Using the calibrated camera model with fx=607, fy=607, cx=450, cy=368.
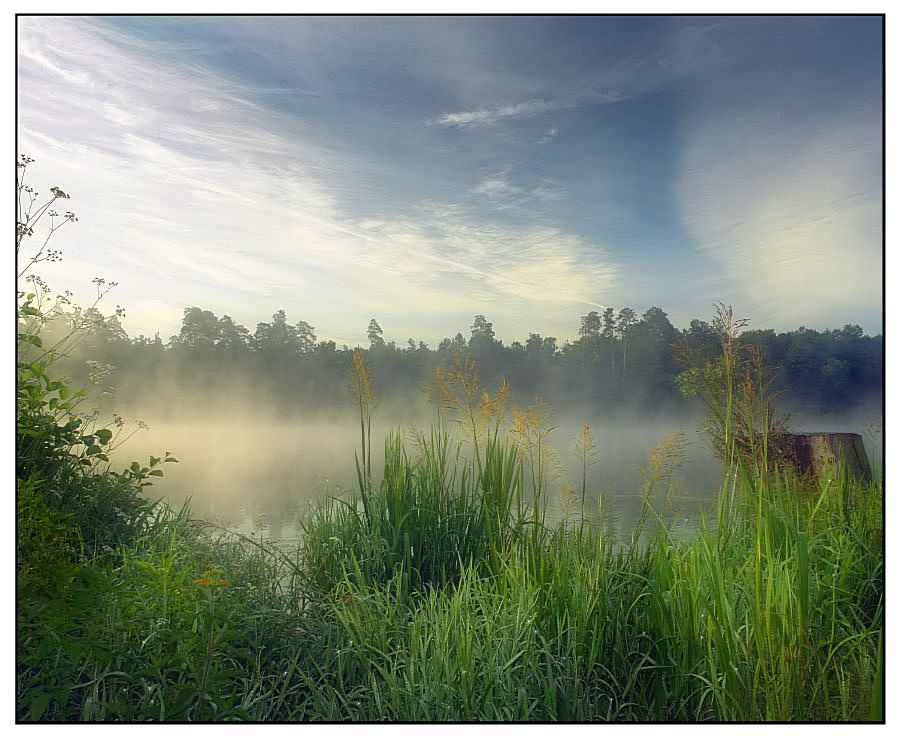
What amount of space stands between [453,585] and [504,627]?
43cm

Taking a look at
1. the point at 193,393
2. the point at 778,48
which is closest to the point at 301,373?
the point at 193,393

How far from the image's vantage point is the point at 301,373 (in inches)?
148

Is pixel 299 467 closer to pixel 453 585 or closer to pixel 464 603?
pixel 453 585

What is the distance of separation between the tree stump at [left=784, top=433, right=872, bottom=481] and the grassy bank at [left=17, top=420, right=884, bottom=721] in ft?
0.34

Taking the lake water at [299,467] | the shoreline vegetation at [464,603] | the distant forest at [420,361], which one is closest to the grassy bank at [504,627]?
the shoreline vegetation at [464,603]

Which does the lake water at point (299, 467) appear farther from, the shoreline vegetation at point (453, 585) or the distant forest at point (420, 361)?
the distant forest at point (420, 361)

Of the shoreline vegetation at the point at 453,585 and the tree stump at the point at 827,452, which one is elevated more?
the tree stump at the point at 827,452

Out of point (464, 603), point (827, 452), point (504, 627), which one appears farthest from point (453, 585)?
point (827, 452)

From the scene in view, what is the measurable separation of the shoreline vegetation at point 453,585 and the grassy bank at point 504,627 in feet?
0.05

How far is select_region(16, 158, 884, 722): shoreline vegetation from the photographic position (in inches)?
108

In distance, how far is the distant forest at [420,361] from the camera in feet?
11.6

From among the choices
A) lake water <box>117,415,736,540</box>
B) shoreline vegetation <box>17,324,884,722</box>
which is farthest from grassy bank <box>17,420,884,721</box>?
lake water <box>117,415,736,540</box>

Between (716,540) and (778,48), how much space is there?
2631mm

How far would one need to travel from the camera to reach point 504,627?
2.89 meters
